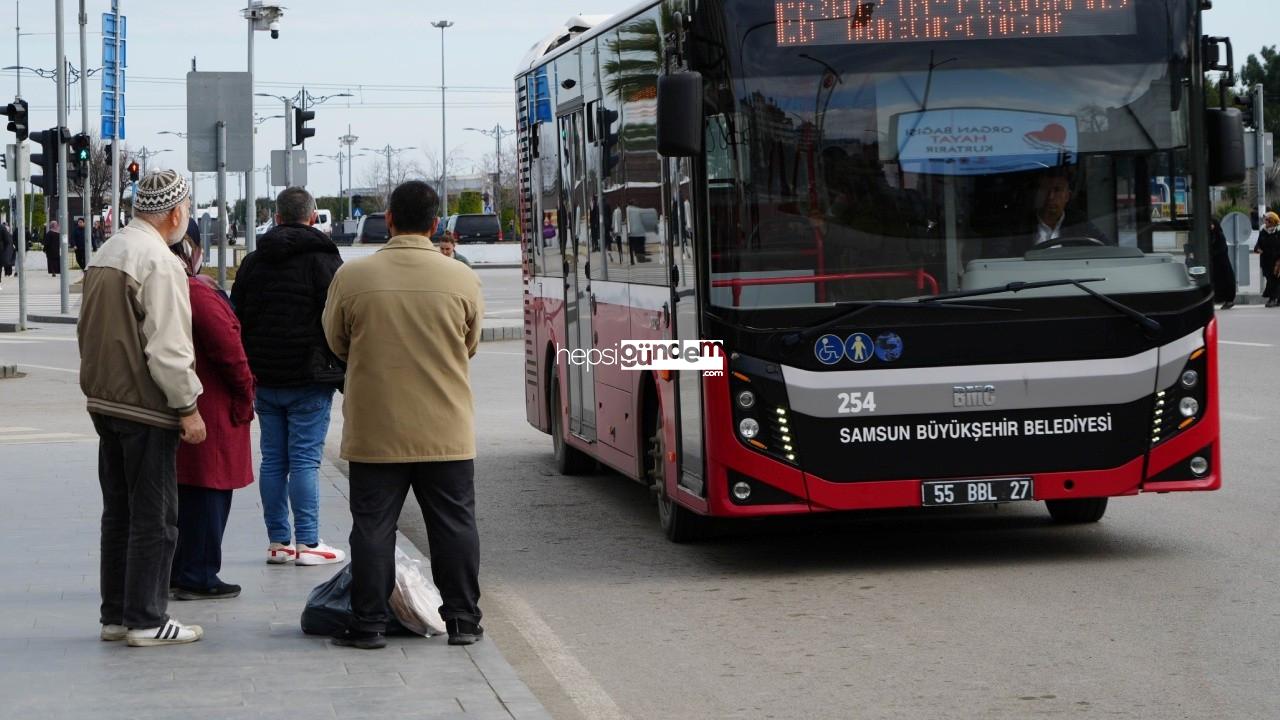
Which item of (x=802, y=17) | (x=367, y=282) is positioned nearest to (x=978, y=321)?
(x=802, y=17)

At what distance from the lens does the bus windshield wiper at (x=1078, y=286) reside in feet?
29.4

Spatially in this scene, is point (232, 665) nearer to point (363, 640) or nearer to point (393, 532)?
point (363, 640)

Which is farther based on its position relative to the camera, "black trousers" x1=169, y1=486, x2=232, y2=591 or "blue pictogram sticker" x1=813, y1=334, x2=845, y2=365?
"blue pictogram sticker" x1=813, y1=334, x2=845, y2=365

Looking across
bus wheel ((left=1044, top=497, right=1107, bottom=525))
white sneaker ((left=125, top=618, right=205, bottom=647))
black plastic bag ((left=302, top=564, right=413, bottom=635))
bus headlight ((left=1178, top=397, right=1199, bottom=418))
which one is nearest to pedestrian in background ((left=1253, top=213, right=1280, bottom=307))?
bus wheel ((left=1044, top=497, right=1107, bottom=525))

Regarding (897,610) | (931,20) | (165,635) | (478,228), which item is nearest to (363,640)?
(165,635)

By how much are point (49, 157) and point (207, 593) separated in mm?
27526

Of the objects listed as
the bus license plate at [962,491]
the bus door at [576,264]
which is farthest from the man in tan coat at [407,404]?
the bus door at [576,264]

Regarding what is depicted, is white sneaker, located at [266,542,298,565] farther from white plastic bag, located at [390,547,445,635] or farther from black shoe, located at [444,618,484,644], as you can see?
black shoe, located at [444,618,484,644]

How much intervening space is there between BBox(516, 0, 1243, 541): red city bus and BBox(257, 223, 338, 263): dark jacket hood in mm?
1663

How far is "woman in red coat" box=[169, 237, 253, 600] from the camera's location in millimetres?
7828

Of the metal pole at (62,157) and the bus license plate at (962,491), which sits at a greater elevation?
the metal pole at (62,157)

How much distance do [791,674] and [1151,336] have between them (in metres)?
3.04

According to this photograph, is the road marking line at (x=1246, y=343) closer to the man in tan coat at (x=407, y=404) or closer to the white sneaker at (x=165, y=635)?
the man in tan coat at (x=407, y=404)

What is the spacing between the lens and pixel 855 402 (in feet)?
29.3
